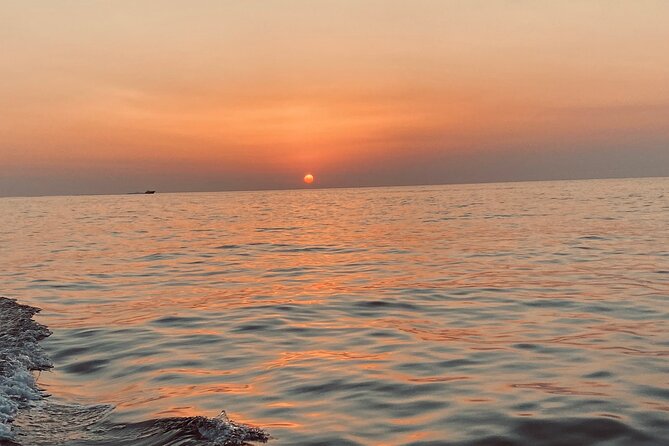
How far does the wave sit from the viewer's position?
621 cm

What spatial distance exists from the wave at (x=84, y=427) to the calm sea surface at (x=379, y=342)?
225 millimetres

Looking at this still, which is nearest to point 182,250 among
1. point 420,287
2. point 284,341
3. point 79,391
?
point 420,287

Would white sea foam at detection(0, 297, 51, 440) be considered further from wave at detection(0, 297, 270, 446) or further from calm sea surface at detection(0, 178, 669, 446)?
calm sea surface at detection(0, 178, 669, 446)

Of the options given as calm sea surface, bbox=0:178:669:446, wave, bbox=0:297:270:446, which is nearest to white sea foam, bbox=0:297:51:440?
wave, bbox=0:297:270:446

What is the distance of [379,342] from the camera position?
10.7 metres

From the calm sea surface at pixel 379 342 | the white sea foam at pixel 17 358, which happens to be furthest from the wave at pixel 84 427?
the calm sea surface at pixel 379 342

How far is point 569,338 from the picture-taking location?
10375 millimetres

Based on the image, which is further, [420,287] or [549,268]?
[549,268]

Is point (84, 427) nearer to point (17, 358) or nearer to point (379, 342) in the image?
point (17, 358)

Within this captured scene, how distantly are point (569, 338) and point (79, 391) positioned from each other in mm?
7792

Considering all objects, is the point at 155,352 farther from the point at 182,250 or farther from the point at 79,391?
the point at 182,250

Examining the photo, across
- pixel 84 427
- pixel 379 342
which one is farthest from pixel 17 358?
pixel 379 342

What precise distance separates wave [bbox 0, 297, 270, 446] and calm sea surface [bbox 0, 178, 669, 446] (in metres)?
0.22

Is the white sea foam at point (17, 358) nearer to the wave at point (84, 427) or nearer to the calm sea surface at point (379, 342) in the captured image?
the wave at point (84, 427)
